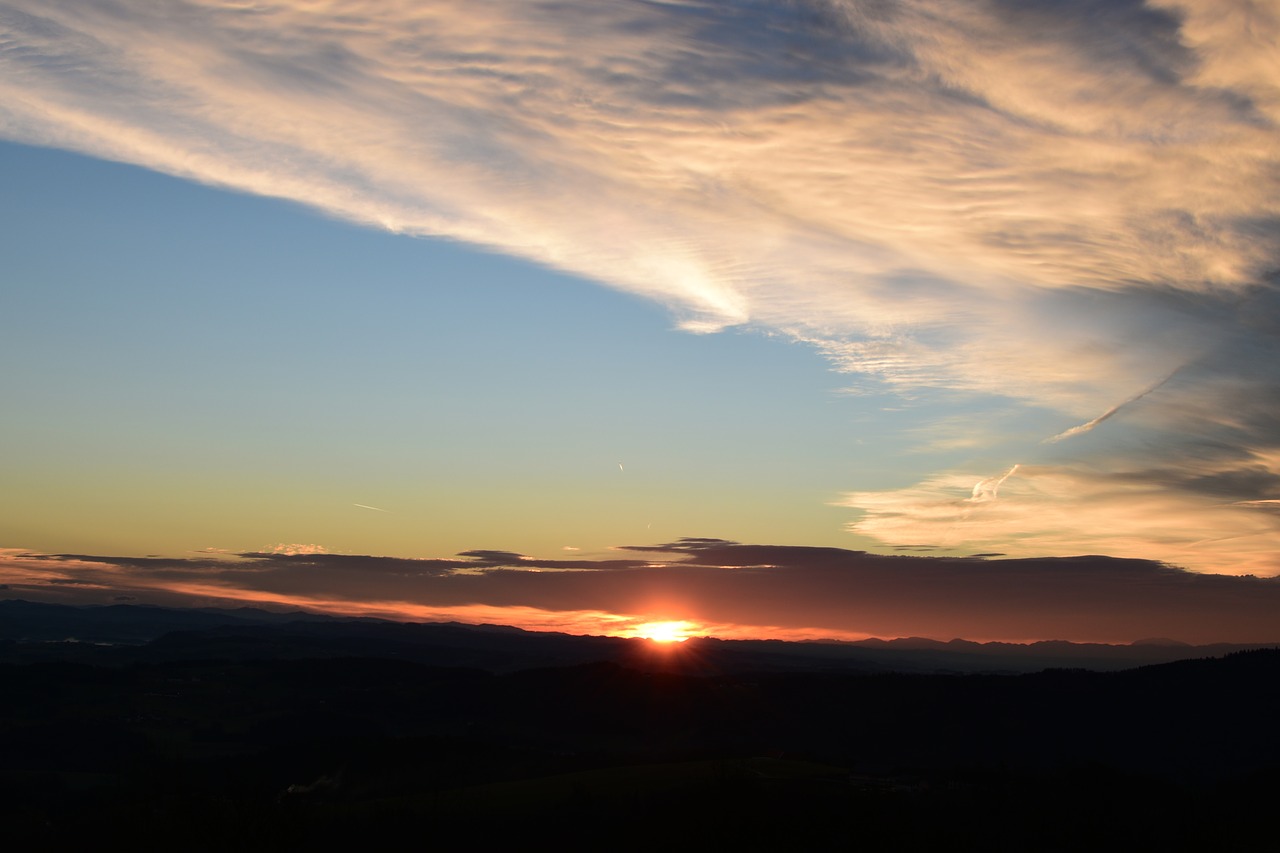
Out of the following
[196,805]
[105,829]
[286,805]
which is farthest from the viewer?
[105,829]

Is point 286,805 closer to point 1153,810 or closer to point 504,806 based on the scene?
point 504,806

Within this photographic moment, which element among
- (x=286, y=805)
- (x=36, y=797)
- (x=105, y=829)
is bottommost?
(x=36, y=797)

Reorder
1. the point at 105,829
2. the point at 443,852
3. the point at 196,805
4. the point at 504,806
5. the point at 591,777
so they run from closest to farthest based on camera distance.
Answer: the point at 196,805, the point at 105,829, the point at 443,852, the point at 504,806, the point at 591,777

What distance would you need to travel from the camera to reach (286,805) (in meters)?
127

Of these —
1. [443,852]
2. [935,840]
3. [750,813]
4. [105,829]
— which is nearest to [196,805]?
[105,829]

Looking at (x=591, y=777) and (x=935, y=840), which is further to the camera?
(x=591, y=777)

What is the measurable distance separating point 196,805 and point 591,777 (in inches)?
3357

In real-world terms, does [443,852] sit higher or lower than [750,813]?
lower

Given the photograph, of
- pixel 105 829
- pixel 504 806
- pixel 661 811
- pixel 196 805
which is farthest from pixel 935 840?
pixel 105 829

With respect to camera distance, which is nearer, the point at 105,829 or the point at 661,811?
the point at 105,829

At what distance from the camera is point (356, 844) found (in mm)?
146250

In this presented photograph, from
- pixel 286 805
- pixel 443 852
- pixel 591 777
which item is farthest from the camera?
pixel 591 777

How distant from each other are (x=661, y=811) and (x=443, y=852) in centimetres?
3363

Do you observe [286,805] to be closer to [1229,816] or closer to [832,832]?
[832,832]
